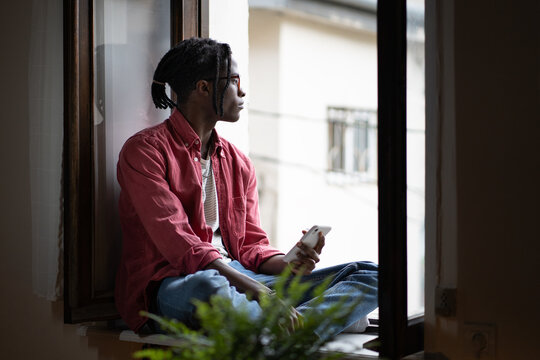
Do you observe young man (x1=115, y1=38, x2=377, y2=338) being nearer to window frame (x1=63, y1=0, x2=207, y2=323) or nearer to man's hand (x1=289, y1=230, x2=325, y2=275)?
man's hand (x1=289, y1=230, x2=325, y2=275)

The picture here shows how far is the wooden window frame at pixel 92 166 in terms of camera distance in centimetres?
214

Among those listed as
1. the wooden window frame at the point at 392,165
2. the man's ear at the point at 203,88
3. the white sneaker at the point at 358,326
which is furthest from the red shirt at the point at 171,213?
the wooden window frame at the point at 392,165

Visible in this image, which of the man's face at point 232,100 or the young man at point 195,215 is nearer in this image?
the young man at point 195,215

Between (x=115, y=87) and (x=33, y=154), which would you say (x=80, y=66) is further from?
(x=33, y=154)

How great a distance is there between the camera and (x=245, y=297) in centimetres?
225

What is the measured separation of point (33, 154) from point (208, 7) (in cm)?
88

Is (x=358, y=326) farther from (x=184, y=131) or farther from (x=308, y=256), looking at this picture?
(x=184, y=131)

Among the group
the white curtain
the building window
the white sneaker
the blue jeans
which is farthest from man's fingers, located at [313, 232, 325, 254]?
the building window

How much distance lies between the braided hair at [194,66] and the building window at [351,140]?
249 inches

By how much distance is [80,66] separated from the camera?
2.53m

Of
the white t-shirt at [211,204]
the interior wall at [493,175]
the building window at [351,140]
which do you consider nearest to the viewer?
the interior wall at [493,175]

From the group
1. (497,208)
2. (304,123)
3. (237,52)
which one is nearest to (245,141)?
(237,52)

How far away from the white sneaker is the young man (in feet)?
0.11

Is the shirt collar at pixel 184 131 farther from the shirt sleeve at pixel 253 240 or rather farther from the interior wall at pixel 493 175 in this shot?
the interior wall at pixel 493 175
